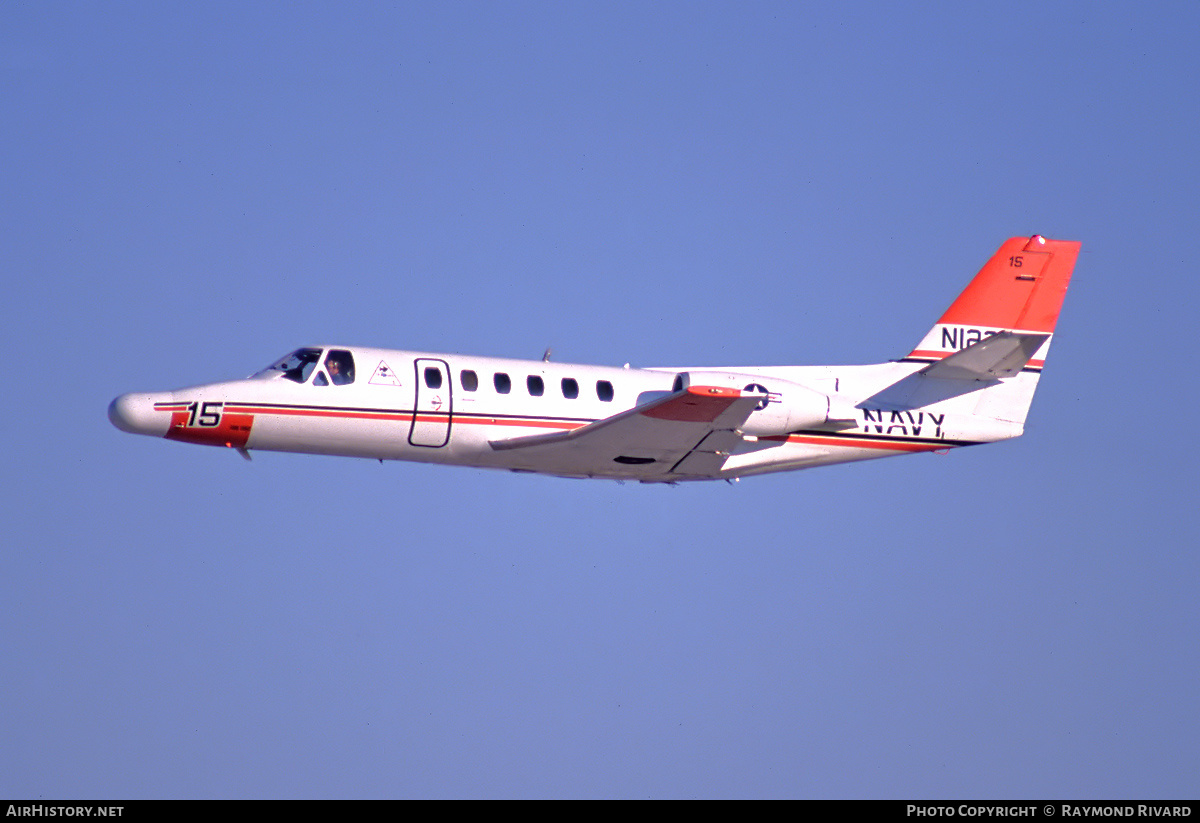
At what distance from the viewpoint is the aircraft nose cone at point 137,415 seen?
1121 inches

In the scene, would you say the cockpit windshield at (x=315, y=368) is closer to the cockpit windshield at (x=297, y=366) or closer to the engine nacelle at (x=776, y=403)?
the cockpit windshield at (x=297, y=366)

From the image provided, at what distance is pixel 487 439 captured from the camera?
2959cm

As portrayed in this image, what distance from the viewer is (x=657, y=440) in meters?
29.0

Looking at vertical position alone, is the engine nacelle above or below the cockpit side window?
below

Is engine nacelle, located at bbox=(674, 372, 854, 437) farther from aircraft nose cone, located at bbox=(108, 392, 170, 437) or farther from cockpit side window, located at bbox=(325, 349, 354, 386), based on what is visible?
aircraft nose cone, located at bbox=(108, 392, 170, 437)

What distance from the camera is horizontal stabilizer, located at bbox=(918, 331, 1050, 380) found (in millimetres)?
31078

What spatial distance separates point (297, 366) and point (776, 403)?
8.65 m

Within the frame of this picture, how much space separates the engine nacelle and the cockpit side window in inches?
233

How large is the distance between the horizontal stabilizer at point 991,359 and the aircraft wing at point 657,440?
5.14 meters

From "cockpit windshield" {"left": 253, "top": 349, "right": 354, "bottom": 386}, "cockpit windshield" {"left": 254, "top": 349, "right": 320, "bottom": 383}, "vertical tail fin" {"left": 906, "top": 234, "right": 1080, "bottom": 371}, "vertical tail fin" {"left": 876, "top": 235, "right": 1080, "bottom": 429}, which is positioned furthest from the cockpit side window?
"vertical tail fin" {"left": 906, "top": 234, "right": 1080, "bottom": 371}

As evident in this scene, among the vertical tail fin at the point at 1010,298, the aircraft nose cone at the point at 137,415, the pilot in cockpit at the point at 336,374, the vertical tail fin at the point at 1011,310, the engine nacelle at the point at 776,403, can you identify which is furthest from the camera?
the vertical tail fin at the point at 1010,298

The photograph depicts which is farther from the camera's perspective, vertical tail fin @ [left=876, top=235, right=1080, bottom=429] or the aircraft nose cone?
vertical tail fin @ [left=876, top=235, right=1080, bottom=429]

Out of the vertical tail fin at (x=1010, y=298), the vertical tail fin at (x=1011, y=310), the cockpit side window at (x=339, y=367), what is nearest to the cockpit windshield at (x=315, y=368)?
the cockpit side window at (x=339, y=367)

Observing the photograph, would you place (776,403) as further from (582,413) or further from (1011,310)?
(1011,310)
